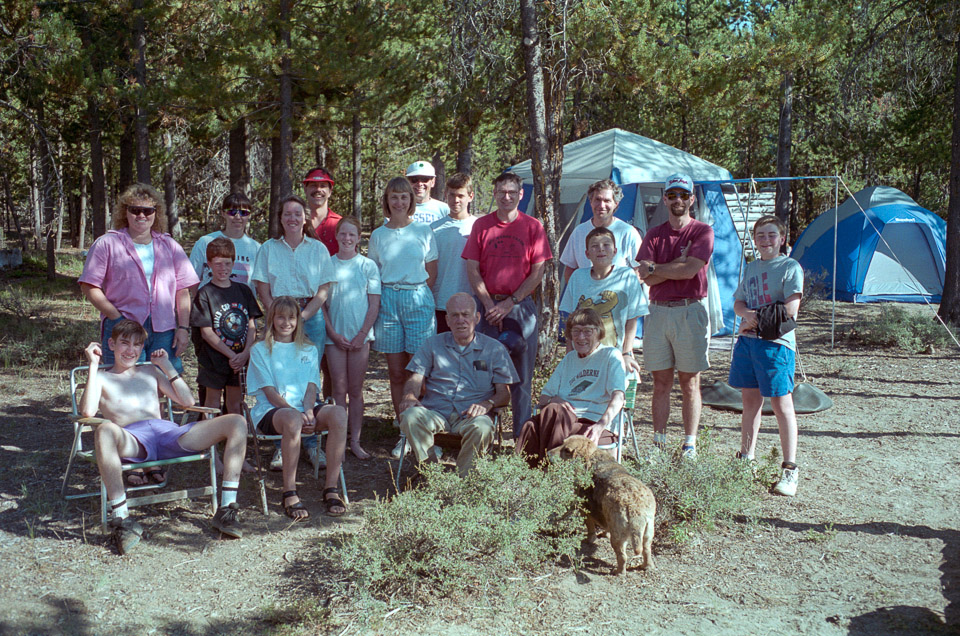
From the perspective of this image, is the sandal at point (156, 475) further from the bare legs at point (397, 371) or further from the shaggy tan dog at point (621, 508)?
the shaggy tan dog at point (621, 508)

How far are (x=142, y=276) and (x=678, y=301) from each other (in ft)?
9.83

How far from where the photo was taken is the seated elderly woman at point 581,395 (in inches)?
150

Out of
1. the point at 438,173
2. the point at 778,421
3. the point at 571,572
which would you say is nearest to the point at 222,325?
the point at 571,572

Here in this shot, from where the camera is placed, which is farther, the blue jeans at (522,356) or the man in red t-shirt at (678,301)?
the blue jeans at (522,356)

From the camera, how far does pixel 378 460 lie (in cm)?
484

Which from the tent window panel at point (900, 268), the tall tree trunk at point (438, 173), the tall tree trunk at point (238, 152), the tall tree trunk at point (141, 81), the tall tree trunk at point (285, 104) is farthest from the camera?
the tall tree trunk at point (438, 173)

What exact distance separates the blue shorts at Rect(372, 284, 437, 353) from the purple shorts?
1.32m

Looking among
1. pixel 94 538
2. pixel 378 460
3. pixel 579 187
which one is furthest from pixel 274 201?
pixel 94 538

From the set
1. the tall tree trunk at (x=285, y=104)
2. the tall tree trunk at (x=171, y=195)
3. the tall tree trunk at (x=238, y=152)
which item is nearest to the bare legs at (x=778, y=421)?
the tall tree trunk at (x=285, y=104)

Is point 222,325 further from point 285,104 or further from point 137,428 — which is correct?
point 285,104

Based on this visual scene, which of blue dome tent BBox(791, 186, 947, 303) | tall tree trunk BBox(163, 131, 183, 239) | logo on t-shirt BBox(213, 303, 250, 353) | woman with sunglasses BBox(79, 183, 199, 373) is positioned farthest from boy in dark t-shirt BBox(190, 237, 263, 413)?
tall tree trunk BBox(163, 131, 183, 239)

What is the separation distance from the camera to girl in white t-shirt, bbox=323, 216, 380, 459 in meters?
4.64

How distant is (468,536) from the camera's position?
315 centimetres

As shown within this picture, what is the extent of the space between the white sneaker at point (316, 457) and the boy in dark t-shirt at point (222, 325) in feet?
1.75
